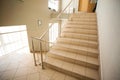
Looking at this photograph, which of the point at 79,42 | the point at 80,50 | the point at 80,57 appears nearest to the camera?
the point at 80,57

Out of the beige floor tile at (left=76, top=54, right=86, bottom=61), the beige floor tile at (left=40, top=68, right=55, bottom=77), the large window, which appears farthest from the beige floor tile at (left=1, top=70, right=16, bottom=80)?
the large window

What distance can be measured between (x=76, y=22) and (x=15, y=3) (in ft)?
8.11

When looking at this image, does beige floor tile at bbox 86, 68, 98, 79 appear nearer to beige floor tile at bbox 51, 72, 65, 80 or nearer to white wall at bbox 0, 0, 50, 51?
beige floor tile at bbox 51, 72, 65, 80

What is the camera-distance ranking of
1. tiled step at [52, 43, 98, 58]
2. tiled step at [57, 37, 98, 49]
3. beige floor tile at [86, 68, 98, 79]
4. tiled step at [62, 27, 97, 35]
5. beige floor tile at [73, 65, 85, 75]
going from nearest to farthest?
1. beige floor tile at [86, 68, 98, 79]
2. beige floor tile at [73, 65, 85, 75]
3. tiled step at [52, 43, 98, 58]
4. tiled step at [57, 37, 98, 49]
5. tiled step at [62, 27, 97, 35]

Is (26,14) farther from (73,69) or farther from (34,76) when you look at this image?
(73,69)

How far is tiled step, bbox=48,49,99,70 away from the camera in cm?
Result: 230

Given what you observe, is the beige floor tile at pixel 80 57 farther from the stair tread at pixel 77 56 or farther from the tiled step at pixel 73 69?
the tiled step at pixel 73 69

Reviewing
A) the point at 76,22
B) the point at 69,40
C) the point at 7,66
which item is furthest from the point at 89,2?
the point at 7,66

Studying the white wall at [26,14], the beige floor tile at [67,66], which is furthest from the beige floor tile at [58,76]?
the white wall at [26,14]

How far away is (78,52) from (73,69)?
2.03 ft

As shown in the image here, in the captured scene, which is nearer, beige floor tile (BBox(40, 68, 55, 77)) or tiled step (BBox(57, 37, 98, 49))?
beige floor tile (BBox(40, 68, 55, 77))

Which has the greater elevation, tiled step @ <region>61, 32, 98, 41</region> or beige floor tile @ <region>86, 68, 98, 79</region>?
tiled step @ <region>61, 32, 98, 41</region>

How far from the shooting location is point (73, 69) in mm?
2283

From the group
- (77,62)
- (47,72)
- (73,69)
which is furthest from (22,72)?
(77,62)
